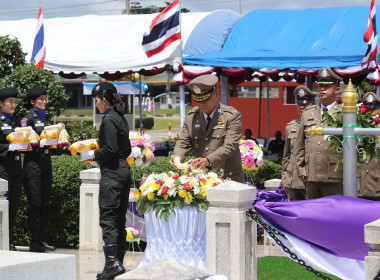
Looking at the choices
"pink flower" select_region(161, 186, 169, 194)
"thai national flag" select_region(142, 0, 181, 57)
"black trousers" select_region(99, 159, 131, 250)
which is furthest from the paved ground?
"thai national flag" select_region(142, 0, 181, 57)

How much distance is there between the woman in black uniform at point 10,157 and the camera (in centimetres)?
967

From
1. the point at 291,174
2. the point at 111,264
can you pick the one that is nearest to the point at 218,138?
the point at 291,174

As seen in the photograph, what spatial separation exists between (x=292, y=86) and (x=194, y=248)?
89.3ft

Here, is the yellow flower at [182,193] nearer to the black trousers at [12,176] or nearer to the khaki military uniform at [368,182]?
the khaki military uniform at [368,182]

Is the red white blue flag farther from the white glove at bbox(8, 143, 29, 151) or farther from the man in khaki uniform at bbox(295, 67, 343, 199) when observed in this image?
the white glove at bbox(8, 143, 29, 151)

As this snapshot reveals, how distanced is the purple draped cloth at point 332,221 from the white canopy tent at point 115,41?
1197cm

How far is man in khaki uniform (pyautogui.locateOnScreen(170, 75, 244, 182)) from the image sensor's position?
7910 millimetres

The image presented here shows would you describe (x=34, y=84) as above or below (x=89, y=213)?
above

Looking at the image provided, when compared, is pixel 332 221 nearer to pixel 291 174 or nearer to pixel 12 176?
pixel 291 174

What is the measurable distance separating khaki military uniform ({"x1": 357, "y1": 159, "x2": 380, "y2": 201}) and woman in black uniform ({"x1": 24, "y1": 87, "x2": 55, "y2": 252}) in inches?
144

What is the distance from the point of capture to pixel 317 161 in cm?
838

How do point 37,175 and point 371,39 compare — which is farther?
point 371,39

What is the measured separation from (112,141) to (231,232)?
6.70ft

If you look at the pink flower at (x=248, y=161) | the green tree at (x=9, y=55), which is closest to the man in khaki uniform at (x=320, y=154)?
the pink flower at (x=248, y=161)
